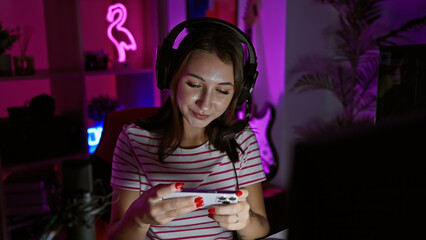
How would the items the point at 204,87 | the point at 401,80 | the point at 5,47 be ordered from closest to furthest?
the point at 204,87 < the point at 401,80 < the point at 5,47

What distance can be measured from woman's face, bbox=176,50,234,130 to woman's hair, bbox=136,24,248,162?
2 centimetres

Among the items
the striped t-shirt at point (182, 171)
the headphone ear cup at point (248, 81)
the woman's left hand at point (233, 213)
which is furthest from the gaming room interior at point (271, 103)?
the headphone ear cup at point (248, 81)

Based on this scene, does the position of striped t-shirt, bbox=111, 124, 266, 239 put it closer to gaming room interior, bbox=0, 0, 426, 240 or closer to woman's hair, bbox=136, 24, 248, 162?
woman's hair, bbox=136, 24, 248, 162

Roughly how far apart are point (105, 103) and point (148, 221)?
198 centimetres

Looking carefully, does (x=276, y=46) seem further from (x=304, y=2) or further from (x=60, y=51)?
(x=60, y=51)

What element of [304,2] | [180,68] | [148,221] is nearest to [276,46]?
[304,2]

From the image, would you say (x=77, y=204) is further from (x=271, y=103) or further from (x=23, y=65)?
(x=271, y=103)

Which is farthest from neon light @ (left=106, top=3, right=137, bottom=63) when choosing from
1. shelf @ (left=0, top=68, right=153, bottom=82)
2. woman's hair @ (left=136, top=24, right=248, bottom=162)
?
woman's hair @ (left=136, top=24, right=248, bottom=162)

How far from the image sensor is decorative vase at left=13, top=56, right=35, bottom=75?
218cm

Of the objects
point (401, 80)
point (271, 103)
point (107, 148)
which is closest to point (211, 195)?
point (107, 148)

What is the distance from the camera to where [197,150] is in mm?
1285

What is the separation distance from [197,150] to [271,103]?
187 cm

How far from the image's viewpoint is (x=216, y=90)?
1.10 metres

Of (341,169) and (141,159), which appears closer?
(341,169)
